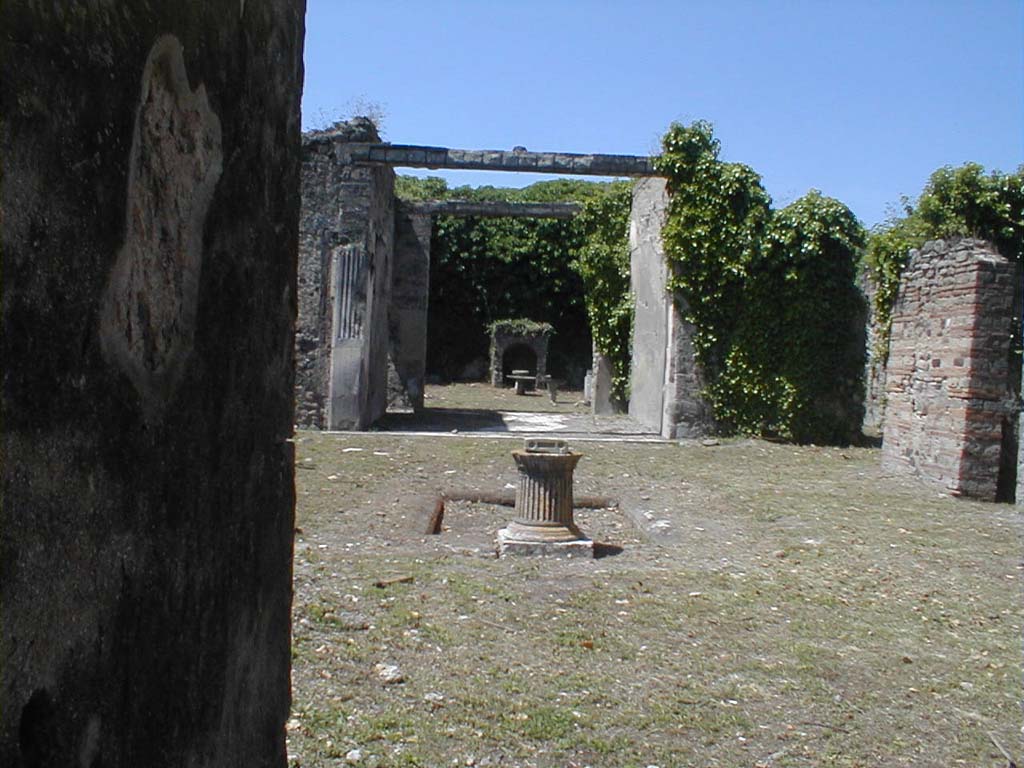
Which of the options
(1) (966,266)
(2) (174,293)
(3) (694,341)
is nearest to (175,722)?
(2) (174,293)

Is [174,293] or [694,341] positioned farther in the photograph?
[694,341]

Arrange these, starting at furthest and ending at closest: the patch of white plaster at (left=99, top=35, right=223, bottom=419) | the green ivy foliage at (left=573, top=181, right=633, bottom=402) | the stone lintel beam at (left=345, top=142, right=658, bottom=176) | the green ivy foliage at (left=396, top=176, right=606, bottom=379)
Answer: the green ivy foliage at (left=396, top=176, right=606, bottom=379)
the green ivy foliage at (left=573, top=181, right=633, bottom=402)
the stone lintel beam at (left=345, top=142, right=658, bottom=176)
the patch of white plaster at (left=99, top=35, right=223, bottom=419)

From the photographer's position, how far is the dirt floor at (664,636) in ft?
12.1

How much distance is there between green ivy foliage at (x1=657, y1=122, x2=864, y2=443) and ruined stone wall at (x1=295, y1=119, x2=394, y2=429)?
4.74 metres

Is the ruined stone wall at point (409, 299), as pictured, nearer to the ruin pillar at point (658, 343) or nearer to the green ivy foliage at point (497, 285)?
the ruin pillar at point (658, 343)

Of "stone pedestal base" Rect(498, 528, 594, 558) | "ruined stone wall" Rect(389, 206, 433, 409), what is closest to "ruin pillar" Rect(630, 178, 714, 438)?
"ruined stone wall" Rect(389, 206, 433, 409)

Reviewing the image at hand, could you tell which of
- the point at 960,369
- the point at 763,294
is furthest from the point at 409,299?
the point at 960,369

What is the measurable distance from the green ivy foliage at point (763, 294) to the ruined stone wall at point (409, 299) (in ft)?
21.4

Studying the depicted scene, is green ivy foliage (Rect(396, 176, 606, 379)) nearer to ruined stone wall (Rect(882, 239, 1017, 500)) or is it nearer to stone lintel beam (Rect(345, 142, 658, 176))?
stone lintel beam (Rect(345, 142, 658, 176))

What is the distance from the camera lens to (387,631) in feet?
15.9

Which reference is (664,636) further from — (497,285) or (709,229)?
(497,285)

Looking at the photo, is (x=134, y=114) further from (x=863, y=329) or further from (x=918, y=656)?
(x=863, y=329)

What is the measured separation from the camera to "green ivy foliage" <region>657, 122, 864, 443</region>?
1428cm

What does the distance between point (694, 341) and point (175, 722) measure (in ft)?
44.8
